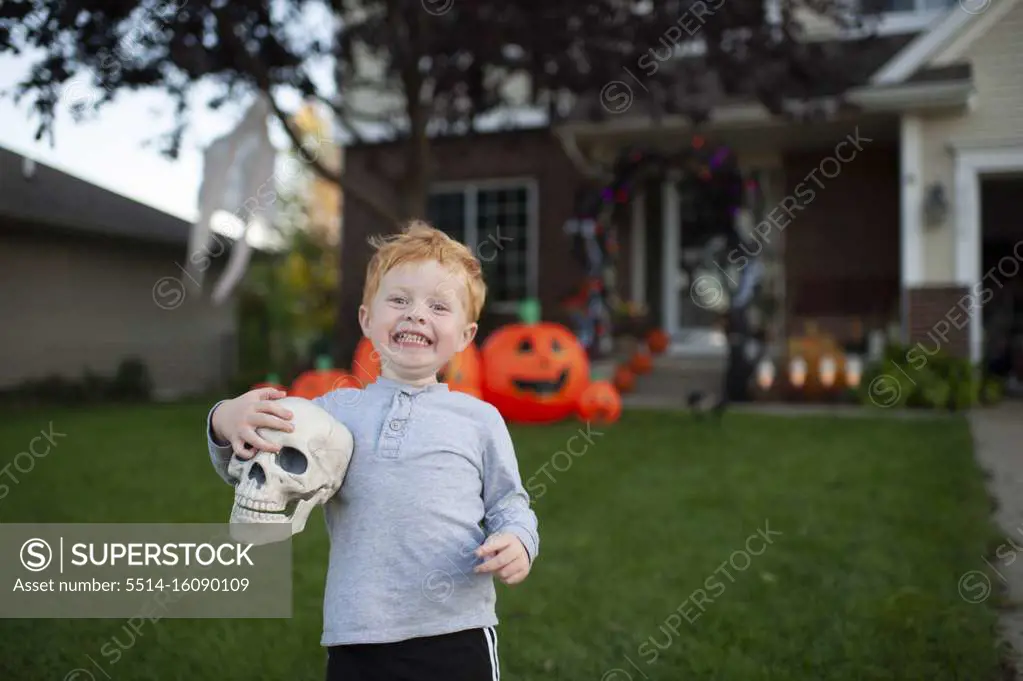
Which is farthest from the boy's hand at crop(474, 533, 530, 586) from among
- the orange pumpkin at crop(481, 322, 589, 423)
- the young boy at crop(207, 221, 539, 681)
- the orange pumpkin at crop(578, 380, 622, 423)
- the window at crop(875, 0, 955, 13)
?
the window at crop(875, 0, 955, 13)

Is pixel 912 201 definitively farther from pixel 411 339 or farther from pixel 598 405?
pixel 411 339

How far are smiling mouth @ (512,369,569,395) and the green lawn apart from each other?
992 mm

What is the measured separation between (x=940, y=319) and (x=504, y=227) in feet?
20.5

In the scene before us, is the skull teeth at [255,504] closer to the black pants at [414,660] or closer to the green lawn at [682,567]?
the black pants at [414,660]

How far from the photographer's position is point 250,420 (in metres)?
1.55

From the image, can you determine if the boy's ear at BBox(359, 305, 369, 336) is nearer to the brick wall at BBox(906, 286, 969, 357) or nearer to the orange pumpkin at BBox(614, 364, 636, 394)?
the brick wall at BBox(906, 286, 969, 357)

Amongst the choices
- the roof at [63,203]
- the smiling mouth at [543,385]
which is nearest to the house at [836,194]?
the smiling mouth at [543,385]

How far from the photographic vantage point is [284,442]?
1.55m

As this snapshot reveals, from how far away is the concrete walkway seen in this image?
3146 mm

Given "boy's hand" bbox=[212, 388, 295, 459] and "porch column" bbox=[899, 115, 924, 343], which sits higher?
"porch column" bbox=[899, 115, 924, 343]

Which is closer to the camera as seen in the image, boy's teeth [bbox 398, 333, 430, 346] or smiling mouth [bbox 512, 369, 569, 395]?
boy's teeth [bbox 398, 333, 430, 346]

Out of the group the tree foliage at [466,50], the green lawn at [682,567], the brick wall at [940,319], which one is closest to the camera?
the green lawn at [682,567]

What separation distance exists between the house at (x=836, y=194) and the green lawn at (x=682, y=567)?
3.14 meters

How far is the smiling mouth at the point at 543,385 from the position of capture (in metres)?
7.61
